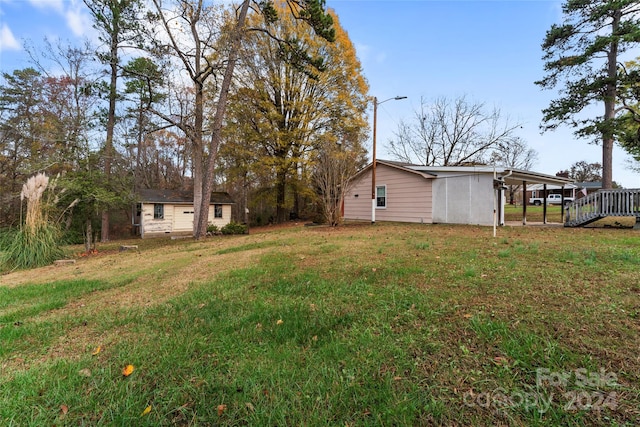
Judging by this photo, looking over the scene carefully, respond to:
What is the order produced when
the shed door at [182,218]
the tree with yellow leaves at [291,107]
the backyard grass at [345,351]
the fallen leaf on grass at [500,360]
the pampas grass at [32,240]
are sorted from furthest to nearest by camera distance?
the shed door at [182,218]
the tree with yellow leaves at [291,107]
the pampas grass at [32,240]
the fallen leaf on grass at [500,360]
the backyard grass at [345,351]

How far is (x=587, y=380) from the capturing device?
65.1 inches

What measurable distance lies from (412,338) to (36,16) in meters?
15.5

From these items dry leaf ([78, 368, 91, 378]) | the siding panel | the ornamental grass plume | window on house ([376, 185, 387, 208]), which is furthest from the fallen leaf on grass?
window on house ([376, 185, 387, 208])

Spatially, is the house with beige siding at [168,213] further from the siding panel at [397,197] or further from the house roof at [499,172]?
the house roof at [499,172]

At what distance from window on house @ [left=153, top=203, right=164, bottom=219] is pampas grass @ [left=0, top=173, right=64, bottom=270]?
39.7 ft

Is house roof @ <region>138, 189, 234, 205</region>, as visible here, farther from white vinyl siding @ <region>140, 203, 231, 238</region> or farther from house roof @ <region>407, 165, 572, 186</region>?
house roof @ <region>407, 165, 572, 186</region>

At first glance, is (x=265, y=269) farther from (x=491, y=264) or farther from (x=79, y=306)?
(x=491, y=264)

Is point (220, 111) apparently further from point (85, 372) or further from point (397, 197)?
point (85, 372)

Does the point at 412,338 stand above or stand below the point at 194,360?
above

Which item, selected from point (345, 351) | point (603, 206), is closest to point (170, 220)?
point (345, 351)

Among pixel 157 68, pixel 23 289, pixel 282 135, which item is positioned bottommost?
pixel 23 289

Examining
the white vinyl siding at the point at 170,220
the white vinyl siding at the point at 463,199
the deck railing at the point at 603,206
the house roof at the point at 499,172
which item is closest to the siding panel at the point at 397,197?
Answer: the white vinyl siding at the point at 463,199

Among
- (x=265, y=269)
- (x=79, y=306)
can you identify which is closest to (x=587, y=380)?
(x=265, y=269)

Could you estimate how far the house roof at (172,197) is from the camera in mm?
19422
